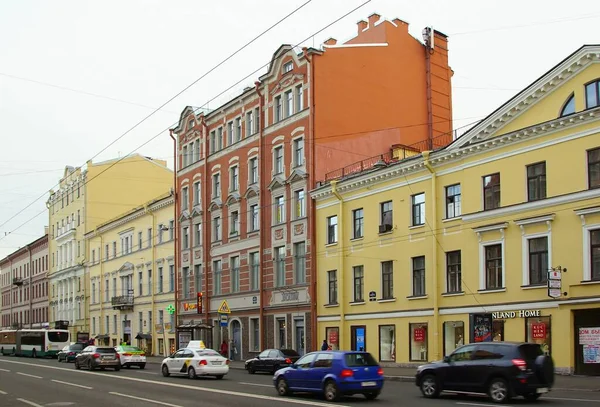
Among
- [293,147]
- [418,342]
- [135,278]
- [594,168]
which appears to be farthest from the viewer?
[135,278]

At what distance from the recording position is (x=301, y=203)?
1705 inches

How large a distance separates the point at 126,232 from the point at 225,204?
18569 millimetres

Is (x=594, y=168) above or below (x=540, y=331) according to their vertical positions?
above

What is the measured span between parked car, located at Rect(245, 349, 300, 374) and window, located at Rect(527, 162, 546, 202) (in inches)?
504

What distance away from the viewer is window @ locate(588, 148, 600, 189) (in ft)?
90.9

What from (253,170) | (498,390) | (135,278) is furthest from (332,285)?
(135,278)

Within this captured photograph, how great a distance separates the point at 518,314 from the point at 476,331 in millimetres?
2410

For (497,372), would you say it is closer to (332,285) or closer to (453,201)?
(453,201)

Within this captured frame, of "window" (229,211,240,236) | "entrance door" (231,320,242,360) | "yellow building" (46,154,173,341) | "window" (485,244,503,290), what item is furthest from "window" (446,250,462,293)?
"yellow building" (46,154,173,341)

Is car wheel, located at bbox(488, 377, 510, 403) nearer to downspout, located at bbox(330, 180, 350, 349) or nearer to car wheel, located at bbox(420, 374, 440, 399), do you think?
car wheel, located at bbox(420, 374, 440, 399)

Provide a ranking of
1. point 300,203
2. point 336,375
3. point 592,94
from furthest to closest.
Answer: point 300,203, point 592,94, point 336,375

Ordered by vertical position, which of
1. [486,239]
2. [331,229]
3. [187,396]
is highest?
[331,229]

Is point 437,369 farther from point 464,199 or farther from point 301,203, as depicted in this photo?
point 301,203

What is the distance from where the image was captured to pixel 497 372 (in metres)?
19.8
